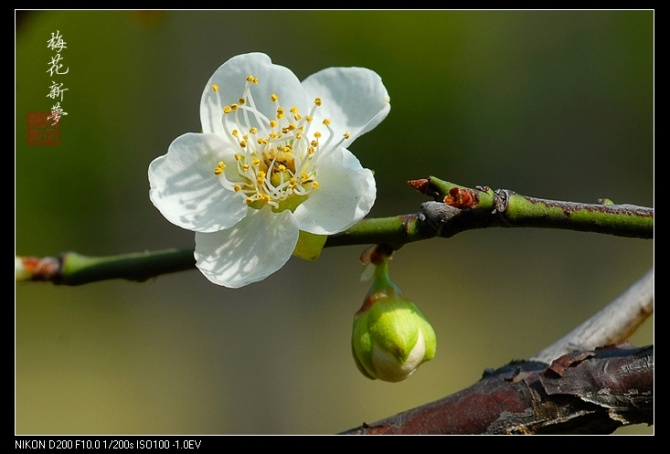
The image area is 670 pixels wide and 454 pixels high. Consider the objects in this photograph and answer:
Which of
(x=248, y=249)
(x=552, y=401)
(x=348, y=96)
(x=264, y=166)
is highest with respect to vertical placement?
(x=348, y=96)

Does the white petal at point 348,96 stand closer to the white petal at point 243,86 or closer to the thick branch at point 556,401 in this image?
the white petal at point 243,86

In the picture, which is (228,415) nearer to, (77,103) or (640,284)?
(77,103)

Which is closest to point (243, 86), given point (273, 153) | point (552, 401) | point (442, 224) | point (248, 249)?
point (273, 153)

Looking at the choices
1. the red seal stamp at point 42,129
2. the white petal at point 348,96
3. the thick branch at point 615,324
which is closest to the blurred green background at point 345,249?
the red seal stamp at point 42,129

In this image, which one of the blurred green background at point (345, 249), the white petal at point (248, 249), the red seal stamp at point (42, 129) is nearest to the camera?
the white petal at point (248, 249)

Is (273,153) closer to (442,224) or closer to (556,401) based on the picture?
(442,224)

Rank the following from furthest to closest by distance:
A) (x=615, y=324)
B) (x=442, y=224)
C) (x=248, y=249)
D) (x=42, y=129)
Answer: (x=42, y=129) < (x=615, y=324) < (x=248, y=249) < (x=442, y=224)

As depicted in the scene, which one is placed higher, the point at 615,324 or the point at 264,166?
the point at 264,166

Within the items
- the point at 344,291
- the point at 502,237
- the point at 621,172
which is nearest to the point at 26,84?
the point at 344,291
